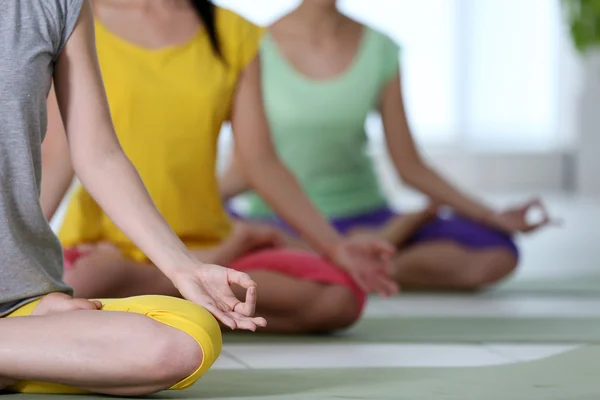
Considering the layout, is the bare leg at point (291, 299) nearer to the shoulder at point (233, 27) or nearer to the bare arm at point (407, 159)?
the shoulder at point (233, 27)

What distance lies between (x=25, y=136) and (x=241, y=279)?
365 mm

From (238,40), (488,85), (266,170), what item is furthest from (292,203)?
(488,85)

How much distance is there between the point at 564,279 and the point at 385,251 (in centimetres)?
133

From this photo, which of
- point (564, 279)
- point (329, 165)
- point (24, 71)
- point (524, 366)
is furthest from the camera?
point (564, 279)

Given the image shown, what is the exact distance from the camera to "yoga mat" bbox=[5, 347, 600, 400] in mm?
1582

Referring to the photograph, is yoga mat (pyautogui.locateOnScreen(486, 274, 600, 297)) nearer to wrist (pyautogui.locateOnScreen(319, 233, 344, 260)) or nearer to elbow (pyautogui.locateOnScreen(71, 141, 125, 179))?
wrist (pyautogui.locateOnScreen(319, 233, 344, 260))

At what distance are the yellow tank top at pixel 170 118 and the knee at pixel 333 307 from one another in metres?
0.25

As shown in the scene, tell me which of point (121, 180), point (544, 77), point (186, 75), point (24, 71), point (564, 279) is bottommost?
point (544, 77)

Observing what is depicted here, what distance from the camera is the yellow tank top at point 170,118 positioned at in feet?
7.65

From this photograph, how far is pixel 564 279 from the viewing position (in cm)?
338

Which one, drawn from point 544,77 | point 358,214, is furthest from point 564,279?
point 544,77

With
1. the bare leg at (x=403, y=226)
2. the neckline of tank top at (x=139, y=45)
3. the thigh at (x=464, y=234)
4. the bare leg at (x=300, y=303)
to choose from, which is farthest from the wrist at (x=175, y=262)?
the thigh at (x=464, y=234)

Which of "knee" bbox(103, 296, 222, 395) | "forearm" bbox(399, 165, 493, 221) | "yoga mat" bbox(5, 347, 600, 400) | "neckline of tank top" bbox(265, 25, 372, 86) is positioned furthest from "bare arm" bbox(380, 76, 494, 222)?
"knee" bbox(103, 296, 222, 395)

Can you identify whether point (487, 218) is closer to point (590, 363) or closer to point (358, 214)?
point (358, 214)
